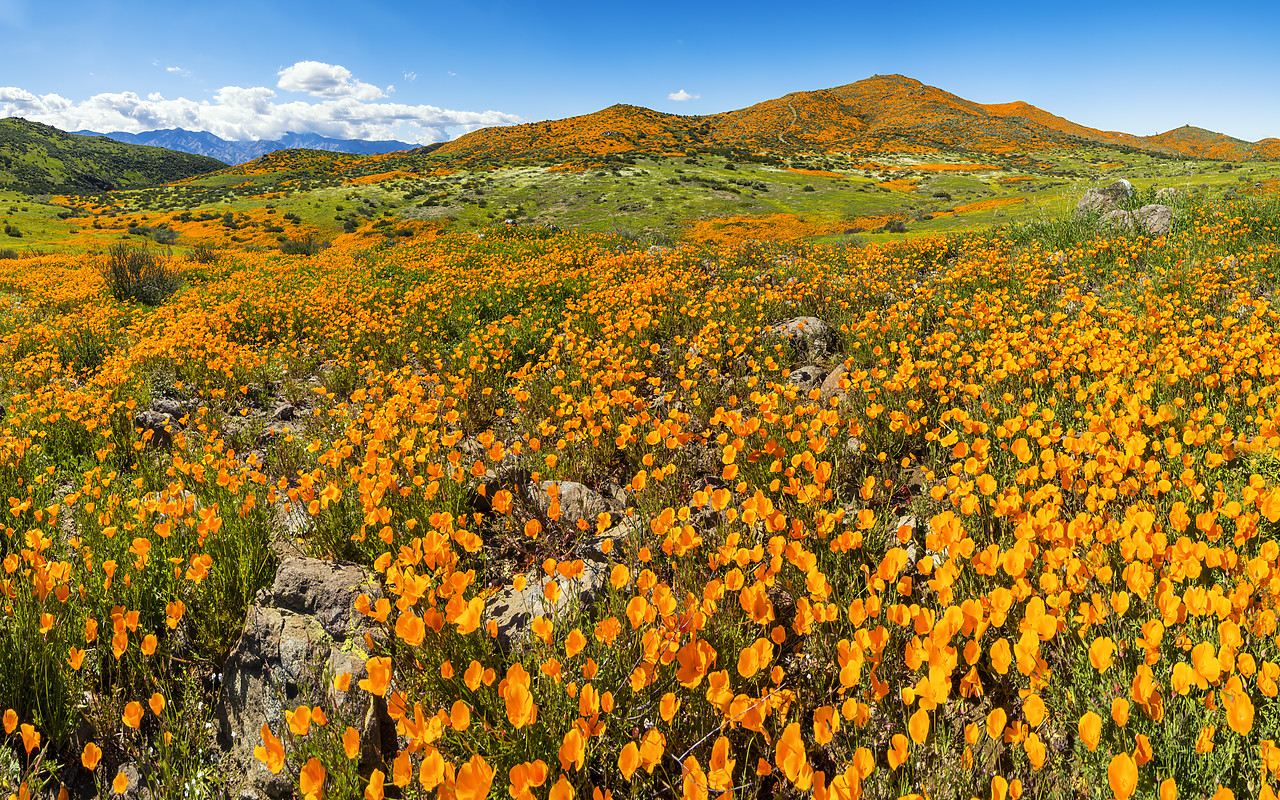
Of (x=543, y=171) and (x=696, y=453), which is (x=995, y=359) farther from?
(x=543, y=171)

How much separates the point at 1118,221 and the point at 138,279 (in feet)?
80.6

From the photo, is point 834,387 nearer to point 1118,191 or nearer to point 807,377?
point 807,377

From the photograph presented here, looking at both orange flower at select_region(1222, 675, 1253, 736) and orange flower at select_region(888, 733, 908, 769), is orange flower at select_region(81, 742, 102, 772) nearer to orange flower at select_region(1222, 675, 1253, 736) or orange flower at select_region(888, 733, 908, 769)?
orange flower at select_region(888, 733, 908, 769)

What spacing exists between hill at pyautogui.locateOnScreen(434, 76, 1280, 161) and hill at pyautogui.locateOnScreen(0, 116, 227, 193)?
212ft

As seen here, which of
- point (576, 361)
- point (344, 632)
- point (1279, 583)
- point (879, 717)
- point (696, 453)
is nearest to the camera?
point (1279, 583)

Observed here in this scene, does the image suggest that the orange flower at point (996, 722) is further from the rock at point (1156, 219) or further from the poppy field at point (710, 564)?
the rock at point (1156, 219)

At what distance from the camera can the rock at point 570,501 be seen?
12.3ft

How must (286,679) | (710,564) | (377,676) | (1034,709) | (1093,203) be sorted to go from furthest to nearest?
(1093,203), (710,564), (286,679), (377,676), (1034,709)

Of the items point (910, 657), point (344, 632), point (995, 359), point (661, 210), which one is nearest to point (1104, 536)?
point (910, 657)

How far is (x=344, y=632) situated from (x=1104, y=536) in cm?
363

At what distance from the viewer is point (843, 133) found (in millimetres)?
88438

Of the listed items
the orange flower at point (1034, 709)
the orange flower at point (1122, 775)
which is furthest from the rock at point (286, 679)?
the orange flower at point (1122, 775)

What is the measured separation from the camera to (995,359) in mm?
5121

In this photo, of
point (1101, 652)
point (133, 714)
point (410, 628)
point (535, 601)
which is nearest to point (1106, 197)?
point (1101, 652)
